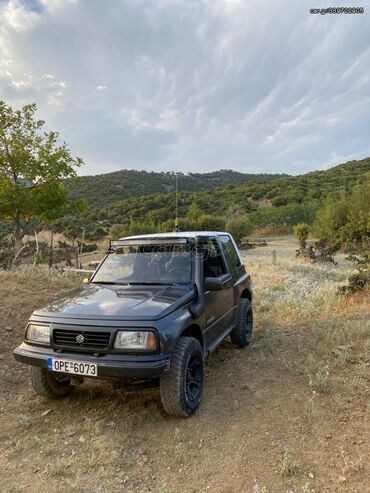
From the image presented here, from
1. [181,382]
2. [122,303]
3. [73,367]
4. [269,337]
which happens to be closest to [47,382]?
[73,367]

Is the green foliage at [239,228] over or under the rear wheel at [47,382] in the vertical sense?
over

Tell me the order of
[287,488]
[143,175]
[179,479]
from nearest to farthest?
[287,488] → [179,479] → [143,175]

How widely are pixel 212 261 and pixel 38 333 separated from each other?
7.36 feet

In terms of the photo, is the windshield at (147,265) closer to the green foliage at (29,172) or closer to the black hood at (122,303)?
the black hood at (122,303)

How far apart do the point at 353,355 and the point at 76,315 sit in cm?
338

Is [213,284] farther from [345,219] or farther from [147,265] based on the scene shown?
[345,219]

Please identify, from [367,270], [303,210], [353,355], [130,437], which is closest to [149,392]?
[130,437]

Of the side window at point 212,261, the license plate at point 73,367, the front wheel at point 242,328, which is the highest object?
the side window at point 212,261

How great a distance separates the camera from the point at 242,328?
548 centimetres

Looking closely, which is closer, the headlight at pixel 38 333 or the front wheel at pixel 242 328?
the headlight at pixel 38 333

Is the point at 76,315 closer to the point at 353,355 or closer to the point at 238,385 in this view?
the point at 238,385

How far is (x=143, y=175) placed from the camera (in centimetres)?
5912

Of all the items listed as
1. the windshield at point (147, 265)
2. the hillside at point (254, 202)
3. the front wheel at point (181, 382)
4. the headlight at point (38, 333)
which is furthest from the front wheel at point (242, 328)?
the hillside at point (254, 202)

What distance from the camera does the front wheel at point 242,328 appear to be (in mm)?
5430
